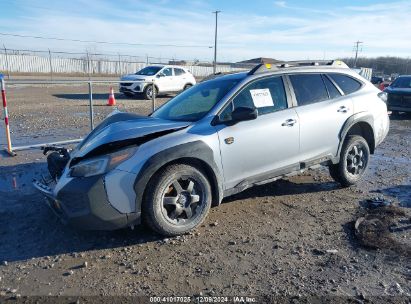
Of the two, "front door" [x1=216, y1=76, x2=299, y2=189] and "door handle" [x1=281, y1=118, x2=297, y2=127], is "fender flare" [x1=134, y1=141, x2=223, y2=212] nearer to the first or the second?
"front door" [x1=216, y1=76, x2=299, y2=189]

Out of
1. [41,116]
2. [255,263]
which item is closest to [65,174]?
[255,263]

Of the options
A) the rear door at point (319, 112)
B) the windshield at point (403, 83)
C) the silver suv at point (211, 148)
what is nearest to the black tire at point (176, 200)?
the silver suv at point (211, 148)

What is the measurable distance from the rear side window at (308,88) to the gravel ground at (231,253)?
55.1 inches

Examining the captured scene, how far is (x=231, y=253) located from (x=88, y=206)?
1.50m

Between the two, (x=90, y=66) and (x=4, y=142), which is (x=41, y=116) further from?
(x=90, y=66)

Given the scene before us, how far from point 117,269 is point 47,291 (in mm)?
628

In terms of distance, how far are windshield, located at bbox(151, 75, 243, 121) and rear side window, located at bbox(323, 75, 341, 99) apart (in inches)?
59.2

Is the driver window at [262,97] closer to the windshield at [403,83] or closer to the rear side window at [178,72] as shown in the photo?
the windshield at [403,83]

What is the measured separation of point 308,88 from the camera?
532 cm

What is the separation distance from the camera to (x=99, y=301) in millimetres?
3076

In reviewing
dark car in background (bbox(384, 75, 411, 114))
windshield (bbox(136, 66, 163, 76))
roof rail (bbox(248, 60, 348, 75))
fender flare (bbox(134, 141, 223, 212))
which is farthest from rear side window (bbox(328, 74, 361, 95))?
windshield (bbox(136, 66, 163, 76))

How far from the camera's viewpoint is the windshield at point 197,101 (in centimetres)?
466

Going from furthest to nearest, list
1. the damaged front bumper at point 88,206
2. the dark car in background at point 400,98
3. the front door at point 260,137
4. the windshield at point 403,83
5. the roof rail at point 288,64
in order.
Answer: the windshield at point 403,83
the dark car in background at point 400,98
the roof rail at point 288,64
the front door at point 260,137
the damaged front bumper at point 88,206

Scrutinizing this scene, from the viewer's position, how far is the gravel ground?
3.29 meters
